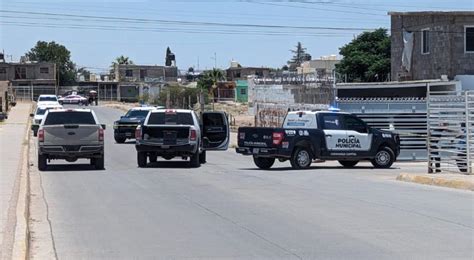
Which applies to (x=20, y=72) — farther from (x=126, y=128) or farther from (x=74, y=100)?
(x=126, y=128)

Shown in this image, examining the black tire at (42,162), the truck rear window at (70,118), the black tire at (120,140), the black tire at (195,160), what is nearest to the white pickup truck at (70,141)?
the black tire at (42,162)

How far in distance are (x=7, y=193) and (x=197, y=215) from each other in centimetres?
472

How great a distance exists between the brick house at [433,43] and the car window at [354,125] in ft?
69.8

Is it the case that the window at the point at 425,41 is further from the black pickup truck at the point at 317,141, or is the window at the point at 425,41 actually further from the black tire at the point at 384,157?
the black tire at the point at 384,157

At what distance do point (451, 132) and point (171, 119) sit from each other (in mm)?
9279

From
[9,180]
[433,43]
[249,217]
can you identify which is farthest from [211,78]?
[249,217]

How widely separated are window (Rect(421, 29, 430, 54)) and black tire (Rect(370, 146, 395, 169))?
22805 mm

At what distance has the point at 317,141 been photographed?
2723cm

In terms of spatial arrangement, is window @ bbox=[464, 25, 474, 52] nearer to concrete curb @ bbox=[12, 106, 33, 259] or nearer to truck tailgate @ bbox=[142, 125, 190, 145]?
truck tailgate @ bbox=[142, 125, 190, 145]

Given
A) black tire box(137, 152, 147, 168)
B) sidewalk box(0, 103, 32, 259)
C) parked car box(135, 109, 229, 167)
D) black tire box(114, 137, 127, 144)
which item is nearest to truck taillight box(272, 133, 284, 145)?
parked car box(135, 109, 229, 167)


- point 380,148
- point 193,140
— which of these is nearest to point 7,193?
point 193,140

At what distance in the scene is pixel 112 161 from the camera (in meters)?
30.0

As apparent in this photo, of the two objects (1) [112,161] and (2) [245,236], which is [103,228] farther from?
(1) [112,161]

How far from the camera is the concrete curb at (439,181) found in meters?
20.0
